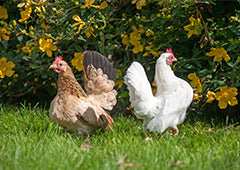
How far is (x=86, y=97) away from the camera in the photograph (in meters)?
2.96

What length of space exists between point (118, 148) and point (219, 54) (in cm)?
134

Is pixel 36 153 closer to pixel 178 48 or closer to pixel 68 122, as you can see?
pixel 68 122

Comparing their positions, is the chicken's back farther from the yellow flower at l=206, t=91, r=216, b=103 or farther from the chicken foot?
the yellow flower at l=206, t=91, r=216, b=103

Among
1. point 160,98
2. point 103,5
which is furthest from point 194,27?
point 103,5

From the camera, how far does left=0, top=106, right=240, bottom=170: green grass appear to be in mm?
2043

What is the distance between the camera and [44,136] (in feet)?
9.08

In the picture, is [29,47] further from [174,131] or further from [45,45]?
[174,131]

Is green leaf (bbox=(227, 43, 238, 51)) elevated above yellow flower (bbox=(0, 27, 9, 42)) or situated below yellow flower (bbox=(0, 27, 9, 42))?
below

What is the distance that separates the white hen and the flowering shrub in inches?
17.2

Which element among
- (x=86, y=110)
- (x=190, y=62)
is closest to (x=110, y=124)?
(x=86, y=110)

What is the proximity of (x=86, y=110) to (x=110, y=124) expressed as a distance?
0.30 meters

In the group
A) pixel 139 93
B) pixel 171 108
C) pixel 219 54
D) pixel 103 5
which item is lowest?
pixel 171 108

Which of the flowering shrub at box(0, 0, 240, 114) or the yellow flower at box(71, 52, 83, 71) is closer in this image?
the flowering shrub at box(0, 0, 240, 114)

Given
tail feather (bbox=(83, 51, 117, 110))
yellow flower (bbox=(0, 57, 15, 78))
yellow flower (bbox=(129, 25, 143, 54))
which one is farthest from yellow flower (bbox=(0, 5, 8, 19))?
yellow flower (bbox=(129, 25, 143, 54))
